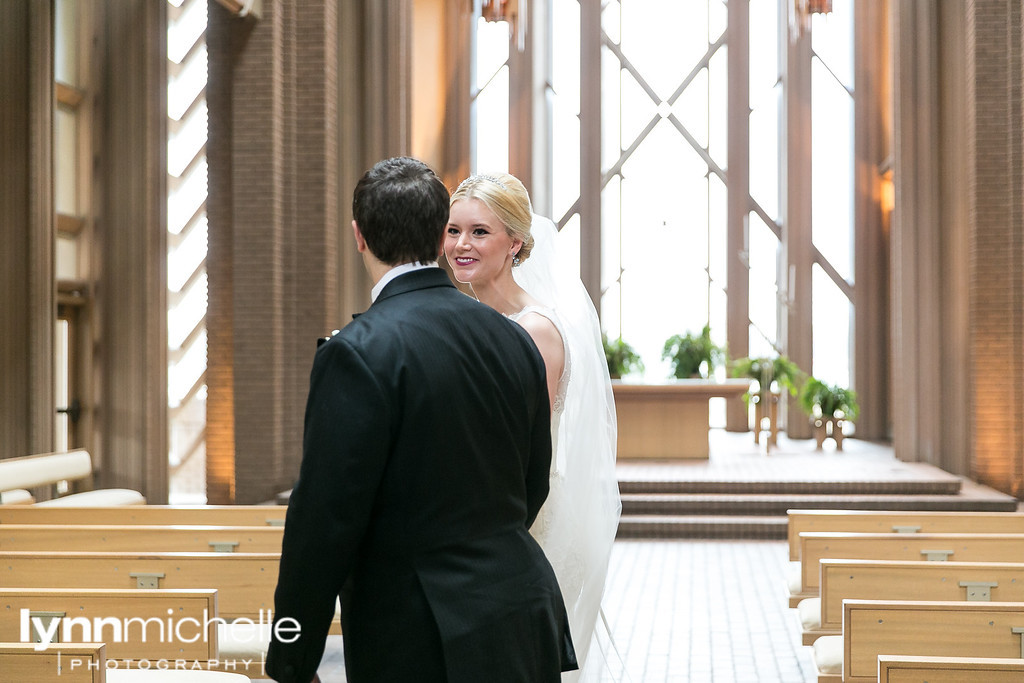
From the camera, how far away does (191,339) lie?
11.5m

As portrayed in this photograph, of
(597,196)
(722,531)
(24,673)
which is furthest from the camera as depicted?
(597,196)

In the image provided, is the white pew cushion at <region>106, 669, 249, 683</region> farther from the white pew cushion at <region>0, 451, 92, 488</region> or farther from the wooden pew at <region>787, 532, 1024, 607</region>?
the white pew cushion at <region>0, 451, 92, 488</region>

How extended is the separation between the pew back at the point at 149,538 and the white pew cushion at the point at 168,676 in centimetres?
125

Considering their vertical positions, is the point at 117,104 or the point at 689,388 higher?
the point at 117,104

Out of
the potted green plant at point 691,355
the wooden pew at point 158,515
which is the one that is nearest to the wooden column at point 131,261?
the wooden pew at point 158,515

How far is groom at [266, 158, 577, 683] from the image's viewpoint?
1483mm

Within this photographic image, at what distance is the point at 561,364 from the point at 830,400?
35.6ft

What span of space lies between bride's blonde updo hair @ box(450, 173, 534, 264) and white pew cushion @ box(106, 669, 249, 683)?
1.66 metres

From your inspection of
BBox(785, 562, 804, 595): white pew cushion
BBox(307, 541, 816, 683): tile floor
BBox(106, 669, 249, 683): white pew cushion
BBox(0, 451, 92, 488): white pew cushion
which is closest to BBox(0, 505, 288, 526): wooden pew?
BBox(307, 541, 816, 683): tile floor

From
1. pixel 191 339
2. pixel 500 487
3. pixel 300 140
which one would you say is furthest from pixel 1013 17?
pixel 500 487

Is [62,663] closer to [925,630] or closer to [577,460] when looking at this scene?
[577,460]

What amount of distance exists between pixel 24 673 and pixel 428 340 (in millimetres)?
1681

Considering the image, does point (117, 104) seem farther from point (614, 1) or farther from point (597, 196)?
point (614, 1)

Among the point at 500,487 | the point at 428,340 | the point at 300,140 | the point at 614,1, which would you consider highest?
the point at 614,1
